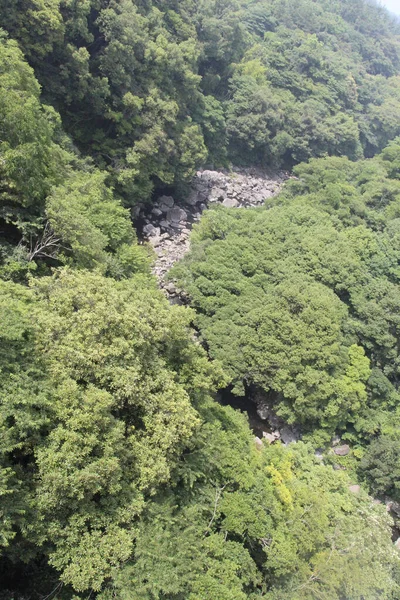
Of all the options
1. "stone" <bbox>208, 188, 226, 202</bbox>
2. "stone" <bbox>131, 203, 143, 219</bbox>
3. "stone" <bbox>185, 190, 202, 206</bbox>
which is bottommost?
"stone" <bbox>131, 203, 143, 219</bbox>

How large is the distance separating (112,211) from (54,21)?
12838mm

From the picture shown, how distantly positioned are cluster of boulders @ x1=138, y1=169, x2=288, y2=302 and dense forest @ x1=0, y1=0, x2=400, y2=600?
6.08ft

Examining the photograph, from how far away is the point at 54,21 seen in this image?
963 inches

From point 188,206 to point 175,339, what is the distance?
2807 cm

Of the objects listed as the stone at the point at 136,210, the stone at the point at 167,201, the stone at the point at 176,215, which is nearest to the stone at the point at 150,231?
the stone at the point at 136,210

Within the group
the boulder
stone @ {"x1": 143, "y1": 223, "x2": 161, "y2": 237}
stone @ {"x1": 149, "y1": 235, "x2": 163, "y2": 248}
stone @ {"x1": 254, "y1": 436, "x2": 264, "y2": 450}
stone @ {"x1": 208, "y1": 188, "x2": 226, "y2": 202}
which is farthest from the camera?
stone @ {"x1": 208, "y1": 188, "x2": 226, "y2": 202}

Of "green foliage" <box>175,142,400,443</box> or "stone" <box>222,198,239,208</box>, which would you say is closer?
"green foliage" <box>175,142,400,443</box>

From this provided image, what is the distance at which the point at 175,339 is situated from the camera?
1636cm

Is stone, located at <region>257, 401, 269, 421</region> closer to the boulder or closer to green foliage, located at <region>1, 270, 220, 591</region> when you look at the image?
the boulder

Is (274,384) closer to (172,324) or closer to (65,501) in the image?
(172,324)

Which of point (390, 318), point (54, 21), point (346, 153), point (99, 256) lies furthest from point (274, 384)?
point (346, 153)

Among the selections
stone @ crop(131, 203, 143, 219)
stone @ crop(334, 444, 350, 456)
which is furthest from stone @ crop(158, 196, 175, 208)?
stone @ crop(334, 444, 350, 456)

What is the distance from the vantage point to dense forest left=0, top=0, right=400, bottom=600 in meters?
11.6

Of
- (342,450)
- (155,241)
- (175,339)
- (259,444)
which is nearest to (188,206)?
(155,241)
